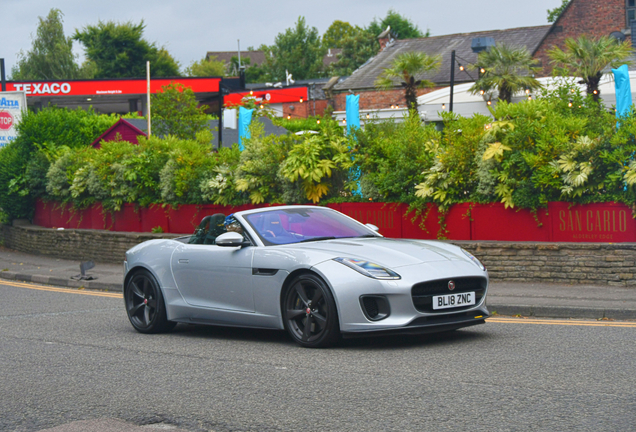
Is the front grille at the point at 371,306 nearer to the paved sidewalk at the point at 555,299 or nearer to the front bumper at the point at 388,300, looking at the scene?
the front bumper at the point at 388,300

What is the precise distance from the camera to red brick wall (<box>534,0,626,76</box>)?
4941 centimetres

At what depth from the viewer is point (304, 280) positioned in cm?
678

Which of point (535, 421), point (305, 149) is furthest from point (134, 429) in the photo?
point (305, 149)

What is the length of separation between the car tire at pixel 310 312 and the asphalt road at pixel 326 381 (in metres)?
0.15

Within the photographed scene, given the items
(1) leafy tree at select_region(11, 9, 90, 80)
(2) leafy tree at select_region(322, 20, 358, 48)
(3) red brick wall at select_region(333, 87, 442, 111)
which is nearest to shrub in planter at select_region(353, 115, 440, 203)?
(3) red brick wall at select_region(333, 87, 442, 111)

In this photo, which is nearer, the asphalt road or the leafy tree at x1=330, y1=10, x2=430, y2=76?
the asphalt road

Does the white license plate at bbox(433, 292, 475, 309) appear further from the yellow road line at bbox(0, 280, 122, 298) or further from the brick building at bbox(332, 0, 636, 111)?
the brick building at bbox(332, 0, 636, 111)

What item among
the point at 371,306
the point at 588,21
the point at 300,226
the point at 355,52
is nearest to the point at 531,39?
the point at 588,21

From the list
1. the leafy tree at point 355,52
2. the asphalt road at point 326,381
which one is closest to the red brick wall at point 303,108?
the leafy tree at point 355,52

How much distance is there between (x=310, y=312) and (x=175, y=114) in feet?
89.2

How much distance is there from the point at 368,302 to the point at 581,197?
636cm

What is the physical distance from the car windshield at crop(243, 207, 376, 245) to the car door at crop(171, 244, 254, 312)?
325 mm

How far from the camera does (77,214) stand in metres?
20.2

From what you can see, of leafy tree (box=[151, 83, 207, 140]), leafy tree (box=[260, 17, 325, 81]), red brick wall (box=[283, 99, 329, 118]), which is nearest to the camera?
leafy tree (box=[151, 83, 207, 140])
